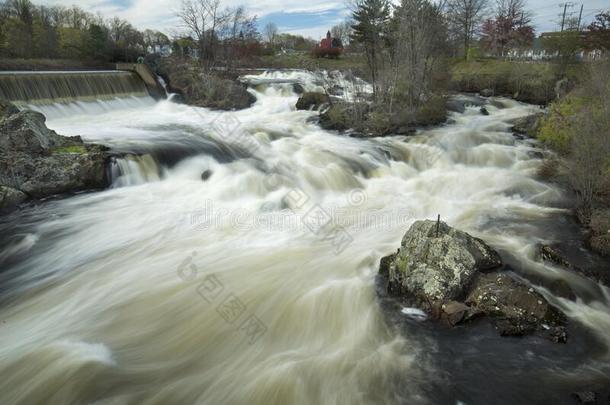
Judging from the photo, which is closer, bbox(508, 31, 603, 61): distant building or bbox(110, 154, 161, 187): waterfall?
bbox(110, 154, 161, 187): waterfall

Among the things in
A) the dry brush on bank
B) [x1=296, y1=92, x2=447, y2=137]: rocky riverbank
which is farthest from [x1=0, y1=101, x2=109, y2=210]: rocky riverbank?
the dry brush on bank

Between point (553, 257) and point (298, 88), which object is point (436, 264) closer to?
point (553, 257)

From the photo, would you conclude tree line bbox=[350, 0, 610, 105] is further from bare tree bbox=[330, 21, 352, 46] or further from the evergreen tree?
bare tree bbox=[330, 21, 352, 46]

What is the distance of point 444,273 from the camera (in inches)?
236

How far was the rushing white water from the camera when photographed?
488 cm

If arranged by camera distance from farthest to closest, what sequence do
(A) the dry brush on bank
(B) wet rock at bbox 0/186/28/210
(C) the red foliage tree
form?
(C) the red foliage tree → (B) wet rock at bbox 0/186/28/210 → (A) the dry brush on bank

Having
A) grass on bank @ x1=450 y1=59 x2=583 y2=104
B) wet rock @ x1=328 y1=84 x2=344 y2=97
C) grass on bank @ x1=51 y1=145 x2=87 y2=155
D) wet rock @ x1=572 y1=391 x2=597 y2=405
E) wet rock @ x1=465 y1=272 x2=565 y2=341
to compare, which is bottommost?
wet rock @ x1=572 y1=391 x2=597 y2=405

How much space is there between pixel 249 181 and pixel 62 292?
6.07 metres

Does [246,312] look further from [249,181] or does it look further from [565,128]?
[565,128]

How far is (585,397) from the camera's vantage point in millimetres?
4426

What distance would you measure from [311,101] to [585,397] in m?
20.3

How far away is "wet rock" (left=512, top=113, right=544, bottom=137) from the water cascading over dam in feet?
66.7

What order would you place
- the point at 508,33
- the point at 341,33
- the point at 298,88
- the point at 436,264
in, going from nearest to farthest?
the point at 436,264 < the point at 298,88 < the point at 508,33 < the point at 341,33

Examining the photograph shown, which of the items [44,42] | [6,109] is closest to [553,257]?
[6,109]
